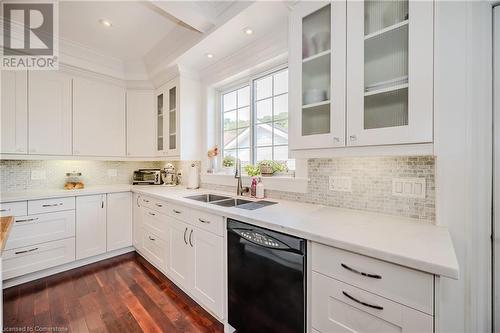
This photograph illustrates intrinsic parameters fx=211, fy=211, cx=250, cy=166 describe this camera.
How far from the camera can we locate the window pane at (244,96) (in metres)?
2.57

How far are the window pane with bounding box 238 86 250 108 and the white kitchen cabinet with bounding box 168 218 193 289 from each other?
1562mm

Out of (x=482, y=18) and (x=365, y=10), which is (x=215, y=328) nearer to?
(x=365, y=10)

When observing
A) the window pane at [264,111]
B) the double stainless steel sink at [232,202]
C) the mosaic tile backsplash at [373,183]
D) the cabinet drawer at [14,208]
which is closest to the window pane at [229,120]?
the window pane at [264,111]

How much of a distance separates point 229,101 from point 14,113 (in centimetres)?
239

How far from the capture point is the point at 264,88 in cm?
238

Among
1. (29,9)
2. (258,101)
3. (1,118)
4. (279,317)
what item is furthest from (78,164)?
(279,317)

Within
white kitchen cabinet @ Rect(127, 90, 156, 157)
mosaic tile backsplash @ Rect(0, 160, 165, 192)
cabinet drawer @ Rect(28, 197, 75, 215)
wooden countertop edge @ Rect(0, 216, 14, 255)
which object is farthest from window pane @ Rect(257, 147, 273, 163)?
mosaic tile backsplash @ Rect(0, 160, 165, 192)

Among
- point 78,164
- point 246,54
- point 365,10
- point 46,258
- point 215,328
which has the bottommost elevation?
point 215,328

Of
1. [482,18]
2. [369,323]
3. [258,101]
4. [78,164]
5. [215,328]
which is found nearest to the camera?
[369,323]

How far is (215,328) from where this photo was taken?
1624 mm

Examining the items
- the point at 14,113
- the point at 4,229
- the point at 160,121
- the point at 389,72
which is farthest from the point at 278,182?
the point at 14,113

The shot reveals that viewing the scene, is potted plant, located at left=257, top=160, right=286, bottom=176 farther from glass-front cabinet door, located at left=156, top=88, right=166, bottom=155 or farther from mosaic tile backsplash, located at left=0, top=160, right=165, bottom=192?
mosaic tile backsplash, located at left=0, top=160, right=165, bottom=192

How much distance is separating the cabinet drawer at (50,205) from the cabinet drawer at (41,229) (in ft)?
0.15

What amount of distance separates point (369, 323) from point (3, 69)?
3845 millimetres
